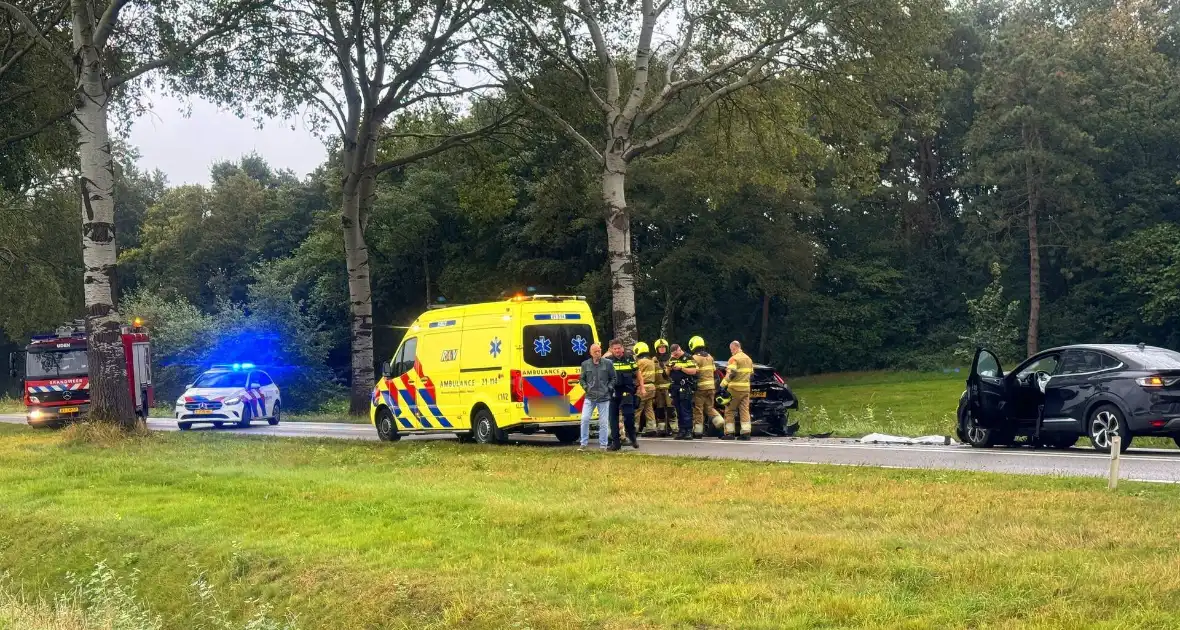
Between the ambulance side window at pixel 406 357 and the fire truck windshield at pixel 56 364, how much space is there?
1290cm

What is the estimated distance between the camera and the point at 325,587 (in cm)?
933

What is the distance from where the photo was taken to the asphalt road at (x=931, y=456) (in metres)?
13.2

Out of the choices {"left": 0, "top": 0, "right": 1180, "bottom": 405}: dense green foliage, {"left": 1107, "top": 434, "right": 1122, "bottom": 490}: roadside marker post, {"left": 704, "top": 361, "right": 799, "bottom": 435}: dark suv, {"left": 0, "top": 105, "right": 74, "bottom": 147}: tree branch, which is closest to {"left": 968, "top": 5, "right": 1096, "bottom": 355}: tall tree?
{"left": 0, "top": 0, "right": 1180, "bottom": 405}: dense green foliage

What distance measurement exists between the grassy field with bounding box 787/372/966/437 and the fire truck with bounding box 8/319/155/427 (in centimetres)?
1620

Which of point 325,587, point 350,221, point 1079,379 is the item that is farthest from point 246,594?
point 350,221

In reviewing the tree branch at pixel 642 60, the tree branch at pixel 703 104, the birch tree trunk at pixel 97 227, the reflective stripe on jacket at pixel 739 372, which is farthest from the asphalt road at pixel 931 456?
the birch tree trunk at pixel 97 227

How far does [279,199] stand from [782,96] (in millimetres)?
54936

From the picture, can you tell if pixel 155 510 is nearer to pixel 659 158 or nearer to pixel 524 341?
pixel 524 341

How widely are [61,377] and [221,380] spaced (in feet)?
12.5

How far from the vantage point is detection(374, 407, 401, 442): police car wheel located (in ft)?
71.9

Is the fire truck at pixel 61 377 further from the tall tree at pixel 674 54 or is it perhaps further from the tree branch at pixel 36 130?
the tall tree at pixel 674 54

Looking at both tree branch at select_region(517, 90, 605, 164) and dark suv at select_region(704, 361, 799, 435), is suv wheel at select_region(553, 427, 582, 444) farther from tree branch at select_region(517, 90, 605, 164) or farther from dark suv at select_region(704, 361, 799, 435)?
tree branch at select_region(517, 90, 605, 164)

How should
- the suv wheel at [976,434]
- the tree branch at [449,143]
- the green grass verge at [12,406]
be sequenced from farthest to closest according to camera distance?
1. the green grass verge at [12,406]
2. the tree branch at [449,143]
3. the suv wheel at [976,434]

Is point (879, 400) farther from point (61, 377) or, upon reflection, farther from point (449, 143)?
point (61, 377)
